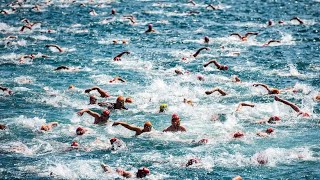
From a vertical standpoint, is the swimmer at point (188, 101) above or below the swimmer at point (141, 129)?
below

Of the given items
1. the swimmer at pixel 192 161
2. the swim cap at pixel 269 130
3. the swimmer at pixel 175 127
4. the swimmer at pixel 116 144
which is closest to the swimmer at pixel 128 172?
the swimmer at pixel 192 161

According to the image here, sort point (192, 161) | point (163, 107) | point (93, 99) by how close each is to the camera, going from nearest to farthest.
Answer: point (192, 161) → point (163, 107) → point (93, 99)

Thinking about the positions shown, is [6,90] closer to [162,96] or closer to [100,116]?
[100,116]

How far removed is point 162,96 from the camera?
21734mm

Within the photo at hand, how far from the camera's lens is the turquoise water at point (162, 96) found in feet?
47.6

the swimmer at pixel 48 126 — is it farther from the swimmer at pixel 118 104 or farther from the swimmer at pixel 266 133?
the swimmer at pixel 266 133

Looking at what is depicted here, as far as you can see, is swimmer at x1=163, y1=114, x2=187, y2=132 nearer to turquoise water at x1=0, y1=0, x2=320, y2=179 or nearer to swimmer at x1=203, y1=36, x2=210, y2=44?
turquoise water at x1=0, y1=0, x2=320, y2=179

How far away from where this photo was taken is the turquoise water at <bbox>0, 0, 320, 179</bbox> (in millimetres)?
14523

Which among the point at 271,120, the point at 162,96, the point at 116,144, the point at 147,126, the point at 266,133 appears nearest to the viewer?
the point at 116,144

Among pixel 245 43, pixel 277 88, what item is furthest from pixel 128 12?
pixel 277 88

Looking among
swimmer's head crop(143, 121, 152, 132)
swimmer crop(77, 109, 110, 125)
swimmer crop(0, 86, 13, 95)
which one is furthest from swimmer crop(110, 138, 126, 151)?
swimmer crop(0, 86, 13, 95)

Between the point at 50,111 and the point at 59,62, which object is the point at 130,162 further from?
the point at 59,62

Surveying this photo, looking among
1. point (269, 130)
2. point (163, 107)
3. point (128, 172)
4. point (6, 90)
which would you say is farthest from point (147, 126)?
point (6, 90)

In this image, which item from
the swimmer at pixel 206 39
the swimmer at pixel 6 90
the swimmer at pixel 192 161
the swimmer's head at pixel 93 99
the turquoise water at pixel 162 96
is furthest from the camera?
the swimmer at pixel 206 39
